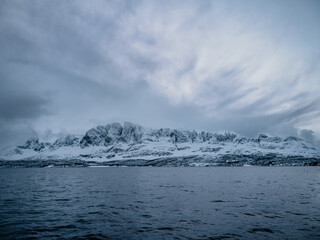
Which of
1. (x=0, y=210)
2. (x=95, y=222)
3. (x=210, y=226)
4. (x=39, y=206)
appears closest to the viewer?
(x=210, y=226)

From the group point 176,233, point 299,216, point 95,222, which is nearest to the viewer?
point 176,233

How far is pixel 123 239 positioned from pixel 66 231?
6.58 metres

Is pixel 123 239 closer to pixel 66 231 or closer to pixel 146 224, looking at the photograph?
pixel 146 224

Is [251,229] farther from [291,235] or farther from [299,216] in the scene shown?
[299,216]

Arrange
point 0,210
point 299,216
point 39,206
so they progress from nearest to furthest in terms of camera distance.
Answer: point 299,216 → point 0,210 → point 39,206

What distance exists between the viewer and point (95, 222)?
2483cm

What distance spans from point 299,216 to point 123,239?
2228 cm

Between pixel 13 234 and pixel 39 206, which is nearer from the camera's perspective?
pixel 13 234

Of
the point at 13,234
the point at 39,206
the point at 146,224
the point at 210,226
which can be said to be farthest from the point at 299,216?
the point at 39,206

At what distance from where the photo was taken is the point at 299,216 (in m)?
26.5

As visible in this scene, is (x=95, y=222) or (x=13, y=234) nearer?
(x=13, y=234)

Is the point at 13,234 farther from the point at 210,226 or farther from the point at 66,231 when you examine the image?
the point at 210,226

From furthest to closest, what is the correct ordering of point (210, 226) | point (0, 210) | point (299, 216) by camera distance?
1. point (0, 210)
2. point (299, 216)
3. point (210, 226)

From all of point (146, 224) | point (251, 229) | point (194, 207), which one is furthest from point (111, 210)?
point (251, 229)
